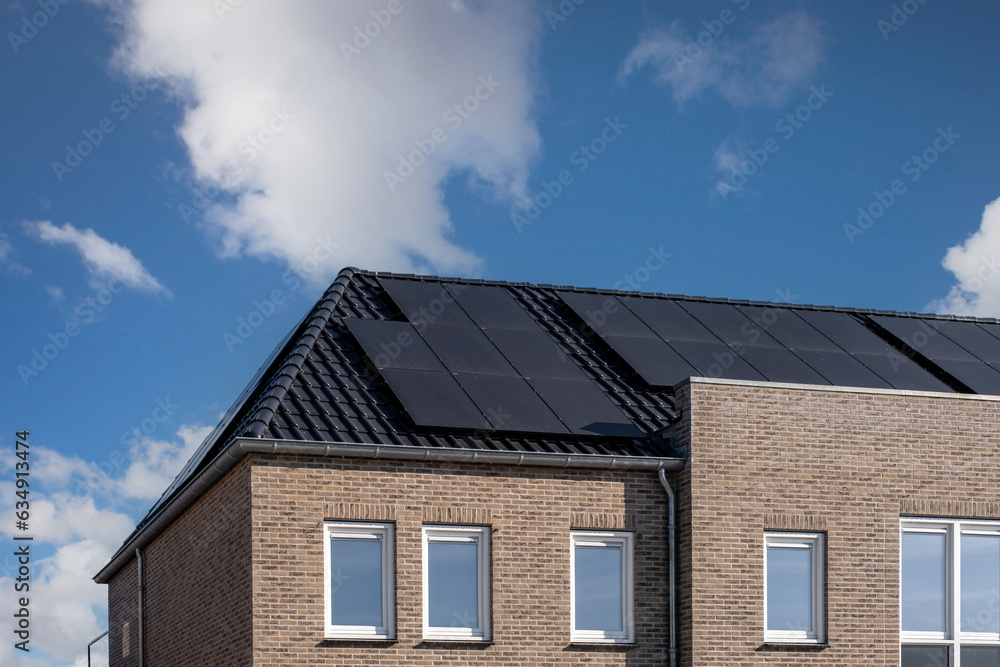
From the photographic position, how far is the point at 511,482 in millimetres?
Result: 14789

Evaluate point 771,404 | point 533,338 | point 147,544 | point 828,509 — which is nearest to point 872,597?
point 828,509

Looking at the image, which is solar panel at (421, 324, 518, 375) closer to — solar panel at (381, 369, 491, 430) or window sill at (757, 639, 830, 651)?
solar panel at (381, 369, 491, 430)

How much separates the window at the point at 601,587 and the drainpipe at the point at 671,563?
517 millimetres

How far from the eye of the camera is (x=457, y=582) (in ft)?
47.7

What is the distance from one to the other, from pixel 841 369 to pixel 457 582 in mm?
7778

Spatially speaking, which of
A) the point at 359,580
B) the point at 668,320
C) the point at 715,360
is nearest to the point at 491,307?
the point at 668,320

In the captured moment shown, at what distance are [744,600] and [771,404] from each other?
2602mm

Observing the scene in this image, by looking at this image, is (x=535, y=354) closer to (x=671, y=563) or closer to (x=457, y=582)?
(x=671, y=563)

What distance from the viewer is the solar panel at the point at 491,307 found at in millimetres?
18516

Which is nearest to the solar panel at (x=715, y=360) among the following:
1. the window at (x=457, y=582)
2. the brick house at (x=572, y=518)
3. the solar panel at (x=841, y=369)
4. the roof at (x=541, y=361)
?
the roof at (x=541, y=361)

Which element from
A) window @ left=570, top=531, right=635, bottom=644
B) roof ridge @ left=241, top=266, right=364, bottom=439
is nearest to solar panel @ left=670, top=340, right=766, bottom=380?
window @ left=570, top=531, right=635, bottom=644

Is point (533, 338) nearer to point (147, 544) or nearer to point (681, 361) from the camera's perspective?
point (681, 361)

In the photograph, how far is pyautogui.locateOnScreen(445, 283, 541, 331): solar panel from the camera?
1852 centimetres

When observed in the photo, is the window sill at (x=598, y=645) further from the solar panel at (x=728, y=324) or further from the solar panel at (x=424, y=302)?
the solar panel at (x=728, y=324)
